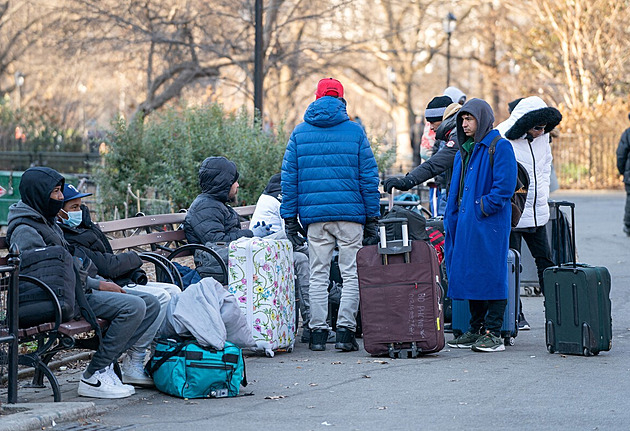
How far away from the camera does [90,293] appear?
661 centimetres

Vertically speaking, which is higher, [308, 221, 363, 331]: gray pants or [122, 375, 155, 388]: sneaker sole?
[308, 221, 363, 331]: gray pants

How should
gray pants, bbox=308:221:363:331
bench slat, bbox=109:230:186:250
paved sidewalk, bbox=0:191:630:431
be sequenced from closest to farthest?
paved sidewalk, bbox=0:191:630:431 < gray pants, bbox=308:221:363:331 < bench slat, bbox=109:230:186:250

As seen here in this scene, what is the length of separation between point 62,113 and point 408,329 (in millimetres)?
35242

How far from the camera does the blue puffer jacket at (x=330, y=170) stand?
8164 mm

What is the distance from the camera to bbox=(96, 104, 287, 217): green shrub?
14336 millimetres

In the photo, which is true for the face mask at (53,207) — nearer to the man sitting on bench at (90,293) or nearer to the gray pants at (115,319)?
the man sitting on bench at (90,293)

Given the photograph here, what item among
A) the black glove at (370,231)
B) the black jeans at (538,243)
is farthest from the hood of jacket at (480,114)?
the black jeans at (538,243)

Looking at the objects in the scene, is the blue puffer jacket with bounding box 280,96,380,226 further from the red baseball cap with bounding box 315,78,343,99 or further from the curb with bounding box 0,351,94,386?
the curb with bounding box 0,351,94,386

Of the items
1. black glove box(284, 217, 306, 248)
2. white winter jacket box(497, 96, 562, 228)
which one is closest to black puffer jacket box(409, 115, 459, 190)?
white winter jacket box(497, 96, 562, 228)

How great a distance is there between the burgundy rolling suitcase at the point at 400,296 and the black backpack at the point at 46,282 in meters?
2.40

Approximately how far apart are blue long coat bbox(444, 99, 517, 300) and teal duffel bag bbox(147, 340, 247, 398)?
7.00 feet

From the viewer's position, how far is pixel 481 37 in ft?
147

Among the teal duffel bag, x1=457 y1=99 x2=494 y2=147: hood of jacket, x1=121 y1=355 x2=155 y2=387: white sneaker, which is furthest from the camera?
x1=457 y1=99 x2=494 y2=147: hood of jacket

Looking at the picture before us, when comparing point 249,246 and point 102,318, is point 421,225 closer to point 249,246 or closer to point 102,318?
point 249,246
